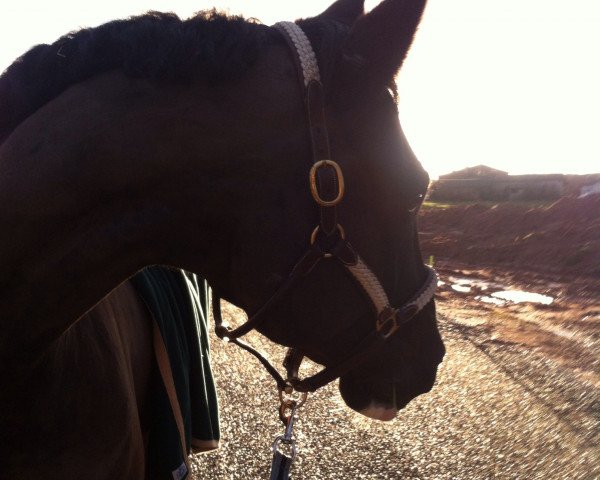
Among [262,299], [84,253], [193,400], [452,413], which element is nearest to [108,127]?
[84,253]

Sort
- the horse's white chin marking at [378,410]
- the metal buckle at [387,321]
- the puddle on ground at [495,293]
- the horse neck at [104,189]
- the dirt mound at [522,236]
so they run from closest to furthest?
the horse neck at [104,189]
the metal buckle at [387,321]
the horse's white chin marking at [378,410]
the puddle on ground at [495,293]
the dirt mound at [522,236]

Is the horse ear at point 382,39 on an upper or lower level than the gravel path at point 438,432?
upper

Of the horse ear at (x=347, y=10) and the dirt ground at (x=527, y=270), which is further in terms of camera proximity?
the dirt ground at (x=527, y=270)

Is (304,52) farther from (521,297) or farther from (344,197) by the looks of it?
(521,297)

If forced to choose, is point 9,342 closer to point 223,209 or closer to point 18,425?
point 18,425

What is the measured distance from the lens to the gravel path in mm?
3865

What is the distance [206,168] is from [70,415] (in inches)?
31.2

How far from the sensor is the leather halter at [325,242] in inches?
61.7

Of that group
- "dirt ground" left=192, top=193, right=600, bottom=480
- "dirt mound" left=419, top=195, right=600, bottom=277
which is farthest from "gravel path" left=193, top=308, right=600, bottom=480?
"dirt mound" left=419, top=195, right=600, bottom=277

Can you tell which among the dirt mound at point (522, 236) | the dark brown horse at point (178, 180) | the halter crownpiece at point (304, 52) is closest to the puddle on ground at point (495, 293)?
the dirt mound at point (522, 236)

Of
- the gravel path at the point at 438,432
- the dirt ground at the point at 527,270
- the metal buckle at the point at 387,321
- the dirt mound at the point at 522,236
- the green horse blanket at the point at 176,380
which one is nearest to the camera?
the metal buckle at the point at 387,321

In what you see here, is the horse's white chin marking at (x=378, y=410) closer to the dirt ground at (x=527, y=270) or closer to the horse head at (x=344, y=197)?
the horse head at (x=344, y=197)

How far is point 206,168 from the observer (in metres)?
1.57

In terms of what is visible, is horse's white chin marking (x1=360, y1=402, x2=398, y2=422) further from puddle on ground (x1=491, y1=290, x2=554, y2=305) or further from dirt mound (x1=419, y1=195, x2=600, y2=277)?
dirt mound (x1=419, y1=195, x2=600, y2=277)
